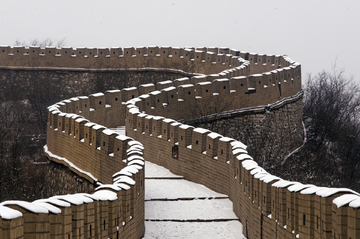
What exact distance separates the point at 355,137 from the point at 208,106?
13047 millimetres

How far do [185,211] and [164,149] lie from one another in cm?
392

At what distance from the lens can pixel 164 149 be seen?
1880 cm

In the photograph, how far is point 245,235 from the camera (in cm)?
1357

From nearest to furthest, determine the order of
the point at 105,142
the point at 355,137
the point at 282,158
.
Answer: the point at 105,142 → the point at 282,158 → the point at 355,137

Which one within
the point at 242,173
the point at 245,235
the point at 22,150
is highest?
the point at 242,173

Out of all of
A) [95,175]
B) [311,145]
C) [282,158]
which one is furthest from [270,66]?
[95,175]

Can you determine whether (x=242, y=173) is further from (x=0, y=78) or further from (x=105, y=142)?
(x=0, y=78)

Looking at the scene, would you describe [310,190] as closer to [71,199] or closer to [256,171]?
[71,199]

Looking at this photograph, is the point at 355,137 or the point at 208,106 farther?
the point at 355,137

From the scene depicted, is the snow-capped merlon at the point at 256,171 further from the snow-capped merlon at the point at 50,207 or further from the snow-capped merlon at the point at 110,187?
the snow-capped merlon at the point at 50,207

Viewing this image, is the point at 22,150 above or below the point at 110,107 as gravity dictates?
below

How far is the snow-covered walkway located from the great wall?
294 mm

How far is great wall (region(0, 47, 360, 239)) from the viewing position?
8258mm

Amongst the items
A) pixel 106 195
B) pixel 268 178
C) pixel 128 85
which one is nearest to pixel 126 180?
pixel 106 195
